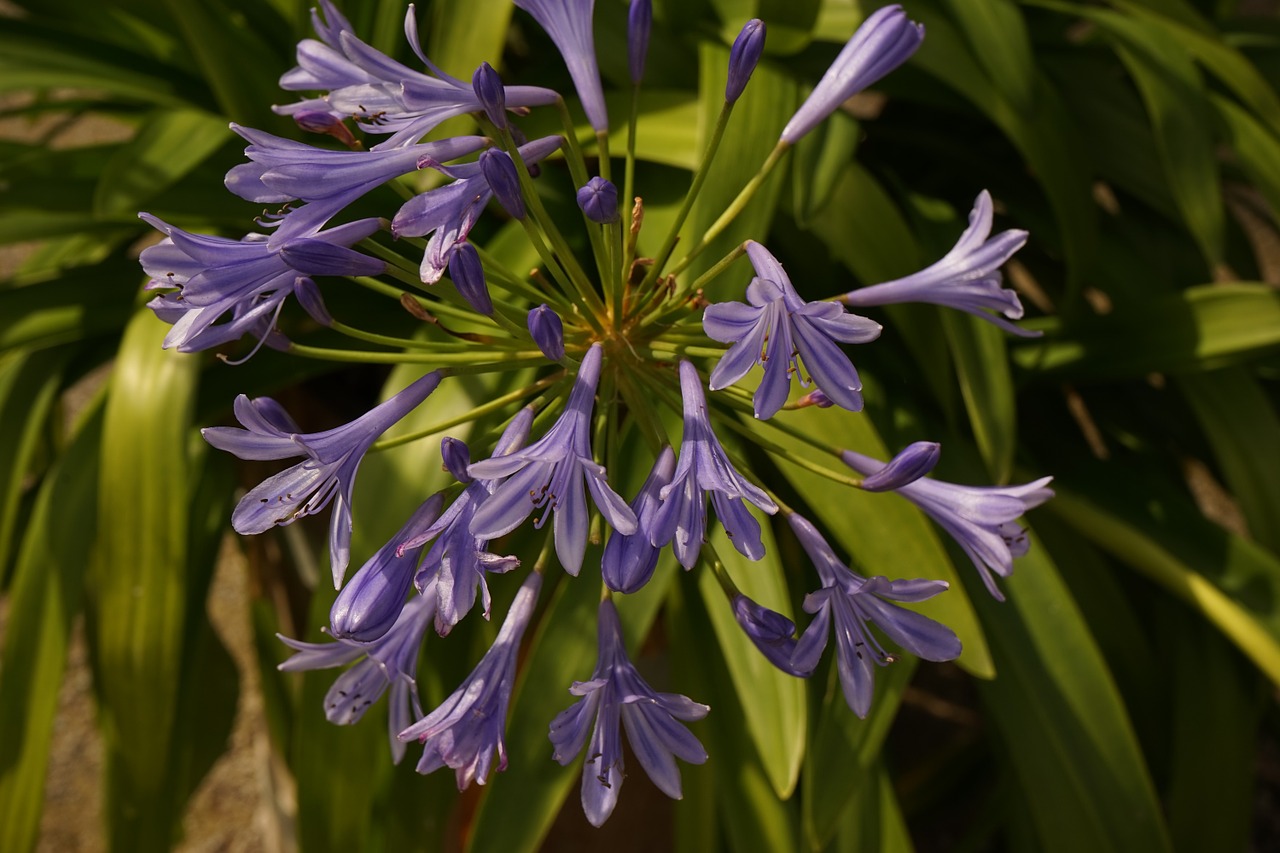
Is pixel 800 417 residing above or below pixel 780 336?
below

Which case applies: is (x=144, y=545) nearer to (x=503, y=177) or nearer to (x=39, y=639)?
(x=39, y=639)

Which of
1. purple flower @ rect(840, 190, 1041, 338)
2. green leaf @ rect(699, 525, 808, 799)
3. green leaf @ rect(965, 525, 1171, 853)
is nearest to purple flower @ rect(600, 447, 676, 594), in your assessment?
purple flower @ rect(840, 190, 1041, 338)

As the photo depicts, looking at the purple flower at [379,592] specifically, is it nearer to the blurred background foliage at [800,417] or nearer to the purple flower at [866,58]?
the purple flower at [866,58]

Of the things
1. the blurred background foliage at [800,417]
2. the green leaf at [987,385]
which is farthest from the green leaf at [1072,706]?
the green leaf at [987,385]

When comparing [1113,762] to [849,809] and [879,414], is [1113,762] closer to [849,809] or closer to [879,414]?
[849,809]

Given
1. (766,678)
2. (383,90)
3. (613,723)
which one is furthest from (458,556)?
(766,678)
